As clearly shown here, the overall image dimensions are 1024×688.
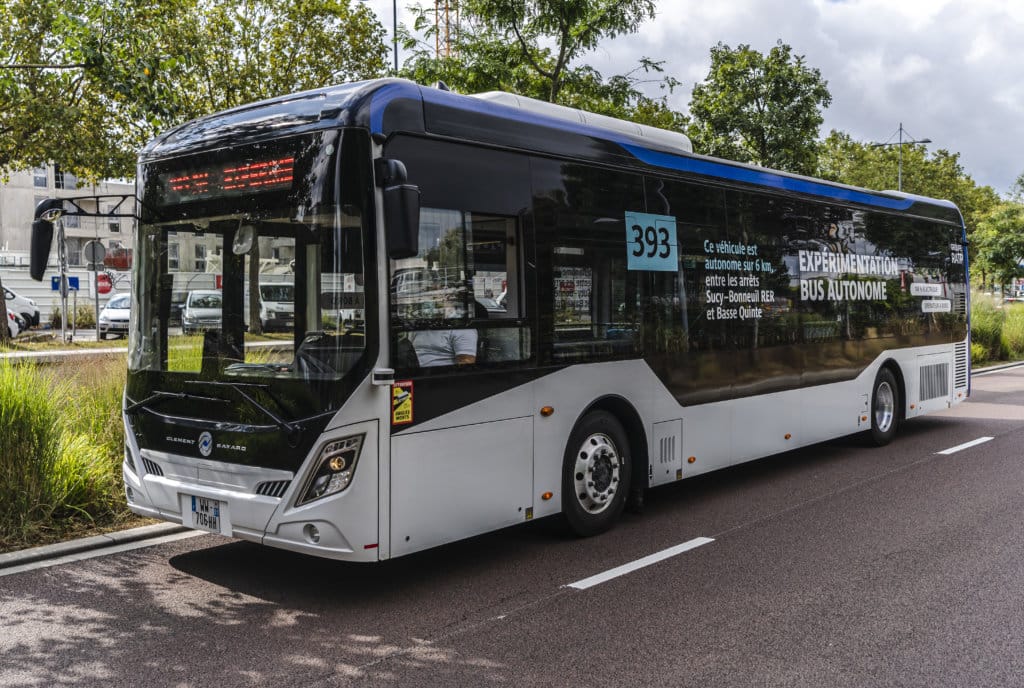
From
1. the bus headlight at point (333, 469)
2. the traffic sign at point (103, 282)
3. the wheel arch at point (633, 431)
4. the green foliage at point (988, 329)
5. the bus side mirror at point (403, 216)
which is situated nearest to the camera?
the bus side mirror at point (403, 216)

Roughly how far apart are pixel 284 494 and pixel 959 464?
7731mm

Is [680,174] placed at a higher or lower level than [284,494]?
higher

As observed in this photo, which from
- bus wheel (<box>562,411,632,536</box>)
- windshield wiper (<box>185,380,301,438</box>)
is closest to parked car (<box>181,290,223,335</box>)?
windshield wiper (<box>185,380,301,438</box>)

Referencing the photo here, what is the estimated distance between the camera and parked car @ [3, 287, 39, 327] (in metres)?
37.4

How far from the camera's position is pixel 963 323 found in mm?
13469

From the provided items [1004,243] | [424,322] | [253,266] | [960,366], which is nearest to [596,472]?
[424,322]

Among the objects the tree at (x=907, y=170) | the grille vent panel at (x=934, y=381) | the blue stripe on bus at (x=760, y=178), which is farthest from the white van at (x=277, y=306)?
the tree at (x=907, y=170)

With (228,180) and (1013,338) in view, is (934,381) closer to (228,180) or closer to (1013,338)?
(228,180)

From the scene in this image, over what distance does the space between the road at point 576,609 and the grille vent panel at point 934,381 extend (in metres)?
4.31

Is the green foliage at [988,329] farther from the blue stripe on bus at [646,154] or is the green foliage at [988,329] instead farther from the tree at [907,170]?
the tree at [907,170]

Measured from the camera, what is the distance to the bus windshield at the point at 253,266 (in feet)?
17.8

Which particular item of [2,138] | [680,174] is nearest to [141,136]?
[2,138]

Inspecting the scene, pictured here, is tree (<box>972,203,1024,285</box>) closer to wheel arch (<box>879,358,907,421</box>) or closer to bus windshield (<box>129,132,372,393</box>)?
wheel arch (<box>879,358,907,421</box>)

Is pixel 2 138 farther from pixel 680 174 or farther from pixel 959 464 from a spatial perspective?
pixel 959 464
